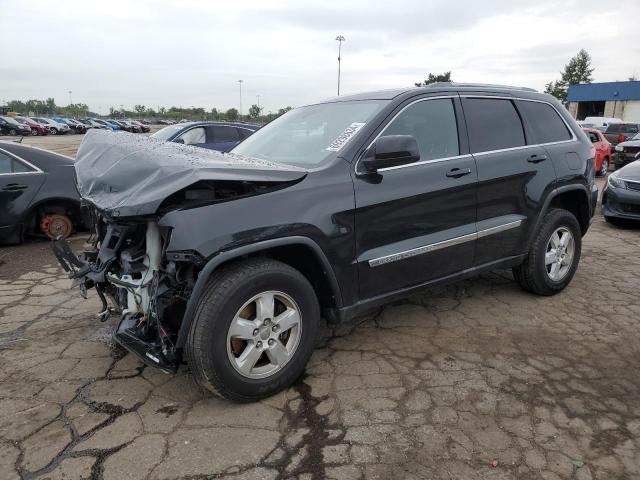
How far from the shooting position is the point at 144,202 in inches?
99.5

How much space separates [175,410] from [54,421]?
0.65 metres

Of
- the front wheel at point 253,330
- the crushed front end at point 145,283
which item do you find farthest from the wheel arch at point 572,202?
the crushed front end at point 145,283

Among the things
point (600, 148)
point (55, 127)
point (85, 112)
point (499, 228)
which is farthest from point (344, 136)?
point (85, 112)

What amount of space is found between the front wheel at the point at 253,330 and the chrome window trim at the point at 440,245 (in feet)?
1.85

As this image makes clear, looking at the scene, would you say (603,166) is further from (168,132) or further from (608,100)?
(608,100)

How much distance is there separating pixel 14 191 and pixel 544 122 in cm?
600

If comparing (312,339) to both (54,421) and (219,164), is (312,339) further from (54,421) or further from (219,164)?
(54,421)

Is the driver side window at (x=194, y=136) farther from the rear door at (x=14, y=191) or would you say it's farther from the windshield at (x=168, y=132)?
the rear door at (x=14, y=191)

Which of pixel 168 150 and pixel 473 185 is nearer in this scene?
pixel 168 150

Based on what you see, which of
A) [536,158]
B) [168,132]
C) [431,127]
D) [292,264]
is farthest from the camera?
[168,132]

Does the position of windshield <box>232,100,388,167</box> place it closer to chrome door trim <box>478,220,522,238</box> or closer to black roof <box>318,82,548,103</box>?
black roof <box>318,82,548,103</box>

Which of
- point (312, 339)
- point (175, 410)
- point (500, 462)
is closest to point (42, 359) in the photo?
point (175, 410)

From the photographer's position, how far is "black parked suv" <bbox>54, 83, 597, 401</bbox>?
2.63 metres

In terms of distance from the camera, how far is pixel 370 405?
2.89 m
